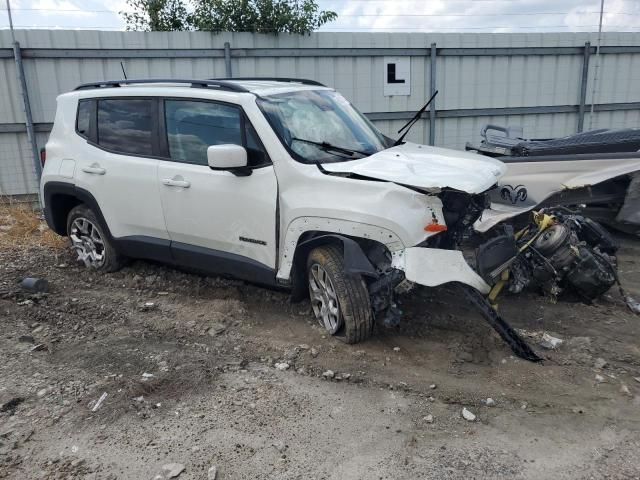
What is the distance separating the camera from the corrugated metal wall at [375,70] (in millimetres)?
9094

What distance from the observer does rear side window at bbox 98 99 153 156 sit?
5266 mm

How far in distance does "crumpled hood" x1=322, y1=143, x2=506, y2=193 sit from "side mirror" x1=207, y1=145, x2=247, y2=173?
64cm

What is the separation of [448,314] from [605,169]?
3.03 m

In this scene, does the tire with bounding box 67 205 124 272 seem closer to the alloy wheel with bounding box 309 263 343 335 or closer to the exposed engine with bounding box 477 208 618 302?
the alloy wheel with bounding box 309 263 343 335

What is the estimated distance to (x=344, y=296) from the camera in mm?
4102

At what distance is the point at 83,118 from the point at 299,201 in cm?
290

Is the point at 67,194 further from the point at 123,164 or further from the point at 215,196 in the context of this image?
the point at 215,196

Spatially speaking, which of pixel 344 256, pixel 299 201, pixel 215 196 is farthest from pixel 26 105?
pixel 344 256

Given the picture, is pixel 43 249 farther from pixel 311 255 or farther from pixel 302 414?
pixel 302 414

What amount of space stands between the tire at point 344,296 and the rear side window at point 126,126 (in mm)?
2082

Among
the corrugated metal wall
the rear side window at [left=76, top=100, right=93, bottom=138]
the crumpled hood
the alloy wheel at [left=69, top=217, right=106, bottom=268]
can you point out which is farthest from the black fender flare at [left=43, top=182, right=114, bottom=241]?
the corrugated metal wall

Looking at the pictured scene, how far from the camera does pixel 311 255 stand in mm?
4379

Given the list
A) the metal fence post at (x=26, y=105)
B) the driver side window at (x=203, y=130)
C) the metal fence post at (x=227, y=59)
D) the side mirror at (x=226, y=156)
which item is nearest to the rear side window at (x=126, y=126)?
the driver side window at (x=203, y=130)

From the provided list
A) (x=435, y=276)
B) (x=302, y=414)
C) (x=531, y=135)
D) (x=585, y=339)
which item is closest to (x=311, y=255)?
(x=435, y=276)
